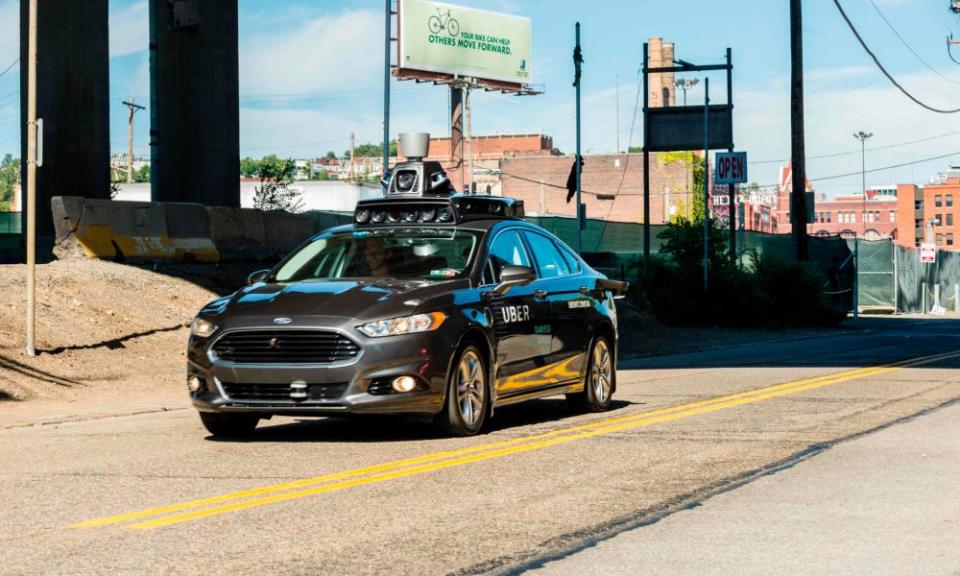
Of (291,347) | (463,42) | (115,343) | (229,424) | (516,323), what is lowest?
(229,424)

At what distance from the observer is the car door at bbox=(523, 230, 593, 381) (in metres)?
12.7

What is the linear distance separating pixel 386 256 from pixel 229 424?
1.85 m

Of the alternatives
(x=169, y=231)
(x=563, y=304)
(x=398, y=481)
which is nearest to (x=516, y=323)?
(x=563, y=304)

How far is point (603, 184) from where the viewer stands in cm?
13125

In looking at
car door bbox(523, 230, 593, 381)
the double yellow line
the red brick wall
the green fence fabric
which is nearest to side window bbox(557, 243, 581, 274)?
car door bbox(523, 230, 593, 381)

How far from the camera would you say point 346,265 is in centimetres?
1194

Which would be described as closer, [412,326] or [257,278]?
[412,326]

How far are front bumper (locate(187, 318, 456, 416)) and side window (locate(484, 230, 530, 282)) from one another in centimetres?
147

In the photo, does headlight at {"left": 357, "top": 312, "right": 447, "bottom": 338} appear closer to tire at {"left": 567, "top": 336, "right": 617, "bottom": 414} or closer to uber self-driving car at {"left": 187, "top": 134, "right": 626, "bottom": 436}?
uber self-driving car at {"left": 187, "top": 134, "right": 626, "bottom": 436}

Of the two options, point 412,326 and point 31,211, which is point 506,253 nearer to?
point 412,326

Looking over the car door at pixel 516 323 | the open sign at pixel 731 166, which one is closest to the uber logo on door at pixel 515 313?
the car door at pixel 516 323

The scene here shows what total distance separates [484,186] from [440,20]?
41.1 metres

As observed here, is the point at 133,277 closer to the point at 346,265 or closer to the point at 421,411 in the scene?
the point at 346,265

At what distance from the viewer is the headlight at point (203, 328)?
10797 mm
